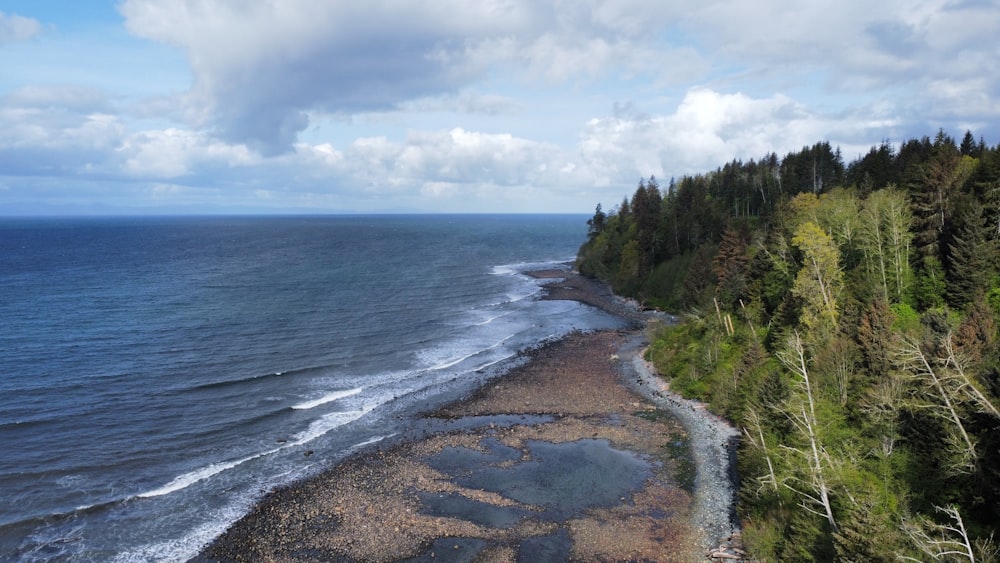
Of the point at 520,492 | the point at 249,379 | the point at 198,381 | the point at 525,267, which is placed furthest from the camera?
the point at 525,267

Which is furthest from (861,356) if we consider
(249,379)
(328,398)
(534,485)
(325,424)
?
(249,379)

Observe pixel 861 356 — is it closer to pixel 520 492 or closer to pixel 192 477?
pixel 520 492

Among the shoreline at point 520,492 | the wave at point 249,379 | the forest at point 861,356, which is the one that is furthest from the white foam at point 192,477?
the forest at point 861,356

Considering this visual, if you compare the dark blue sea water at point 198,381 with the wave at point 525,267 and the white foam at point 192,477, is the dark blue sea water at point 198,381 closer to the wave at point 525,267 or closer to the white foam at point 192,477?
the white foam at point 192,477

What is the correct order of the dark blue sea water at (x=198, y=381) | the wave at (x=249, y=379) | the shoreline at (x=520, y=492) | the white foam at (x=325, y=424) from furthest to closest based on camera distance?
the wave at (x=249, y=379), the white foam at (x=325, y=424), the dark blue sea water at (x=198, y=381), the shoreline at (x=520, y=492)

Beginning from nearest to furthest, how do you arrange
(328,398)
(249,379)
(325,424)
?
(325,424) → (328,398) → (249,379)

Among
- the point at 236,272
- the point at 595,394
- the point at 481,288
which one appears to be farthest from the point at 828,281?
the point at 236,272
